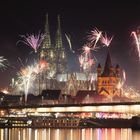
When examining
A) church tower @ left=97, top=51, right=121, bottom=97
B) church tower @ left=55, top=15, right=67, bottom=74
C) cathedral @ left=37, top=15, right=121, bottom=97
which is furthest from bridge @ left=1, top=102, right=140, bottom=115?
church tower @ left=55, top=15, right=67, bottom=74

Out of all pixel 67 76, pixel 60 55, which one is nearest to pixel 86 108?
pixel 67 76

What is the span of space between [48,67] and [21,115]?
81.8 m

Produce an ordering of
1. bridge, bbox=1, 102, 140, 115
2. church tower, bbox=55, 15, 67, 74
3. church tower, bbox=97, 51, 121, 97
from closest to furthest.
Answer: bridge, bbox=1, 102, 140, 115 → church tower, bbox=97, 51, 121, 97 → church tower, bbox=55, 15, 67, 74

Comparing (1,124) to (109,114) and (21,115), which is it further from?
(109,114)

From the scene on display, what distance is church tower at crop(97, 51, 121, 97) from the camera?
158 meters

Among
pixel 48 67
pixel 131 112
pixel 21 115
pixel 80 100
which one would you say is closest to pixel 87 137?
pixel 131 112

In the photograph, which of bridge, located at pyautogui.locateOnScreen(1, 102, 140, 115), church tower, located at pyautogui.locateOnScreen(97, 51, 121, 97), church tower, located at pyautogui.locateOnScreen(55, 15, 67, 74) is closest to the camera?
bridge, located at pyautogui.locateOnScreen(1, 102, 140, 115)

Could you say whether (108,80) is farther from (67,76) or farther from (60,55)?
(60,55)

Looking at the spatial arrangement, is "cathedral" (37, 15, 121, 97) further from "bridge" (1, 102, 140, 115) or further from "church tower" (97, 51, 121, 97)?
"bridge" (1, 102, 140, 115)

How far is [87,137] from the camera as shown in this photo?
259 ft

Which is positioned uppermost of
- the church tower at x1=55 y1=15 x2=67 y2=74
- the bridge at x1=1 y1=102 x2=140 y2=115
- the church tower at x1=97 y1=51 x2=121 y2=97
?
the church tower at x1=55 y1=15 x2=67 y2=74

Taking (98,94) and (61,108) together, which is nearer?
(61,108)

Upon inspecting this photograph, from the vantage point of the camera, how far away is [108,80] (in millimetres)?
158875

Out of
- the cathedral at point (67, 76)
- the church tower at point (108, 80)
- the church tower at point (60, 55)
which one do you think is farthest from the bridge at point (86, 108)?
the church tower at point (60, 55)
